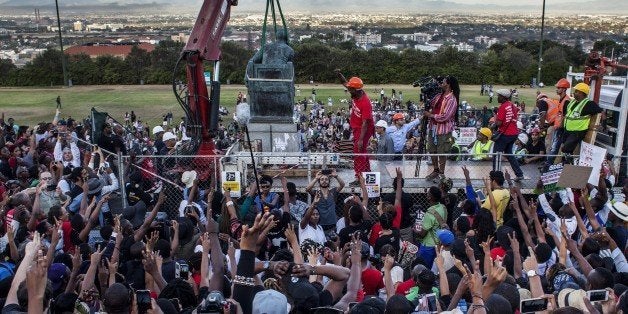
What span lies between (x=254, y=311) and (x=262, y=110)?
9.95 meters

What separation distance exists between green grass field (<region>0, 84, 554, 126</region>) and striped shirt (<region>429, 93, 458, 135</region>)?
29357mm

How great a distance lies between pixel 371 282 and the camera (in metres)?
5.58

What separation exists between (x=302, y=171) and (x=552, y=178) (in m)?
4.53

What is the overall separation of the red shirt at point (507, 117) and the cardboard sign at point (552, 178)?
1.68 meters

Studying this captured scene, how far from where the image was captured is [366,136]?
11344 mm

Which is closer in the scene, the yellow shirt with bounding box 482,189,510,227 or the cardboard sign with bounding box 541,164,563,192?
the yellow shirt with bounding box 482,189,510,227

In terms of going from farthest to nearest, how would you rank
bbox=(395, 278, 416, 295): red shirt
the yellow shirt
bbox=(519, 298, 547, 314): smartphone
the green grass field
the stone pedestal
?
the green grass field, the stone pedestal, the yellow shirt, bbox=(395, 278, 416, 295): red shirt, bbox=(519, 298, 547, 314): smartphone

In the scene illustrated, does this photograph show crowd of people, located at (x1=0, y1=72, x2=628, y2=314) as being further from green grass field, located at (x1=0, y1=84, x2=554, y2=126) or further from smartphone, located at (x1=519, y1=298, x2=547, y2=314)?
green grass field, located at (x1=0, y1=84, x2=554, y2=126)

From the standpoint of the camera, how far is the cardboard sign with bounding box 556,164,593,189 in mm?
8209

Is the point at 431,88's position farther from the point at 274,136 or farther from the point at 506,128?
the point at 274,136

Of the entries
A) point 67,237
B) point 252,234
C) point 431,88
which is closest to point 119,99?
point 431,88

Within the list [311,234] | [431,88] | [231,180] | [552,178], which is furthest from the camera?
[431,88]

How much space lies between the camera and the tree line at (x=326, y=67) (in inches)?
2707

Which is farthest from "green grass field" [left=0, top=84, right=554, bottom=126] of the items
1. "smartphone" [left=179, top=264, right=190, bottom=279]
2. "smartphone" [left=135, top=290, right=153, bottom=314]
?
"smartphone" [left=135, top=290, right=153, bottom=314]
